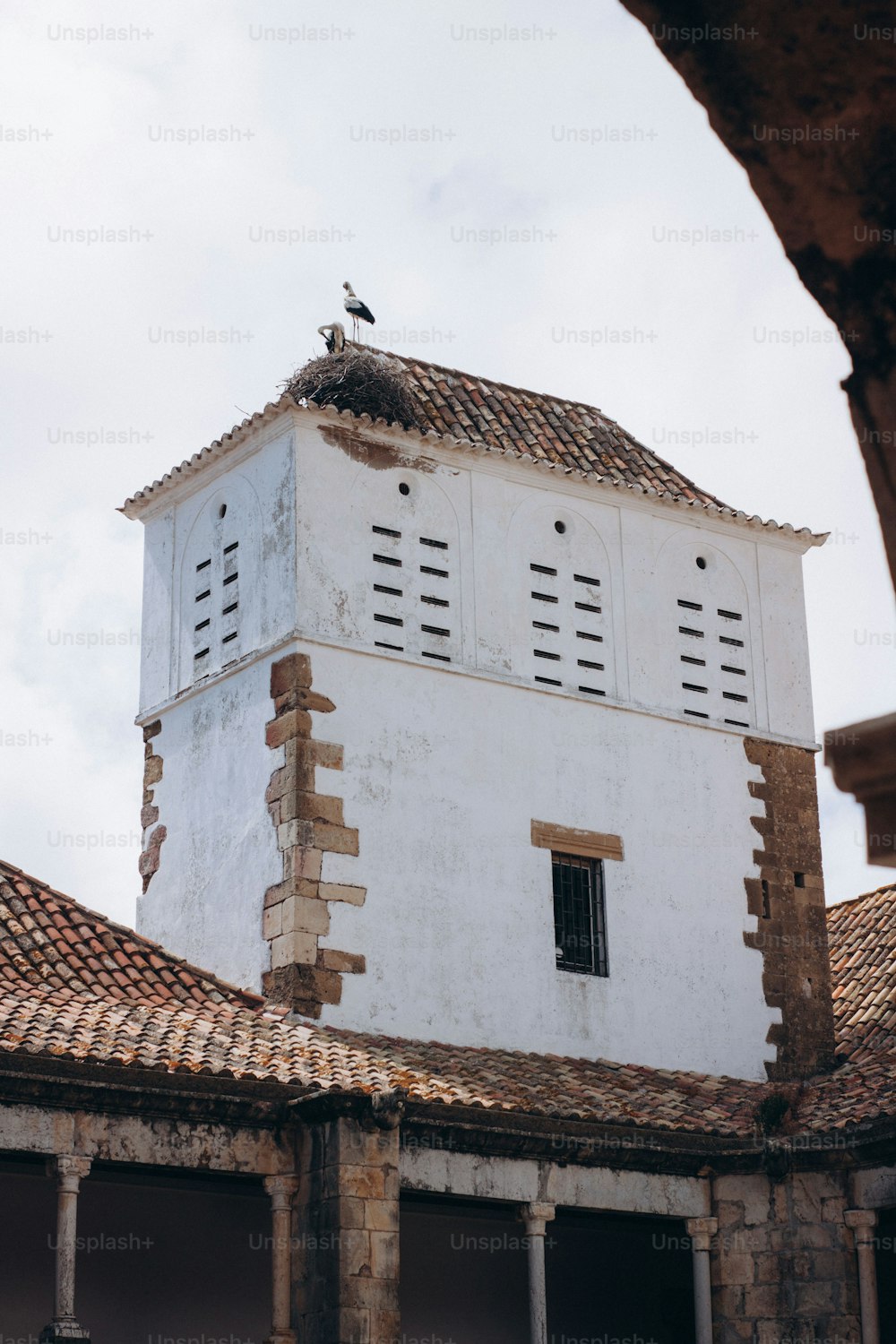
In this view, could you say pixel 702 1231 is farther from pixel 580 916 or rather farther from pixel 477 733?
pixel 477 733

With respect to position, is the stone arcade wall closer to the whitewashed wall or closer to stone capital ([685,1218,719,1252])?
stone capital ([685,1218,719,1252])

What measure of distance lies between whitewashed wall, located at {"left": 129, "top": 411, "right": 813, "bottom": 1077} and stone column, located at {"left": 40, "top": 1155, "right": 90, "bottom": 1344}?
130 inches

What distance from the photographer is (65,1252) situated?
12.3 m

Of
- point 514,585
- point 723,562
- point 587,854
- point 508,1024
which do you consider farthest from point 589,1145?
point 723,562

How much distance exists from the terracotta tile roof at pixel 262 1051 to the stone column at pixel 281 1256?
0.60 meters

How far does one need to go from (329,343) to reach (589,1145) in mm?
7096

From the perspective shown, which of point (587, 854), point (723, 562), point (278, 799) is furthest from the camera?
point (723, 562)

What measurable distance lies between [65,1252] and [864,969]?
8.92 meters

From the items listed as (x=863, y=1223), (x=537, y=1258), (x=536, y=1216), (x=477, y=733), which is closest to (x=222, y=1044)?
(x=536, y=1216)

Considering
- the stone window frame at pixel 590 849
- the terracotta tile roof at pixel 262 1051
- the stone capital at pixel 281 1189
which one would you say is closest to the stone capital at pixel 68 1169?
the terracotta tile roof at pixel 262 1051

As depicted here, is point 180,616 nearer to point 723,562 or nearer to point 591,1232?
point 723,562

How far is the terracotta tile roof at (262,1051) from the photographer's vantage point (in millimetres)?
13289

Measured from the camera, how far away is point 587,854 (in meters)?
17.2

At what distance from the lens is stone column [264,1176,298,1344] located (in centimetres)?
1295
